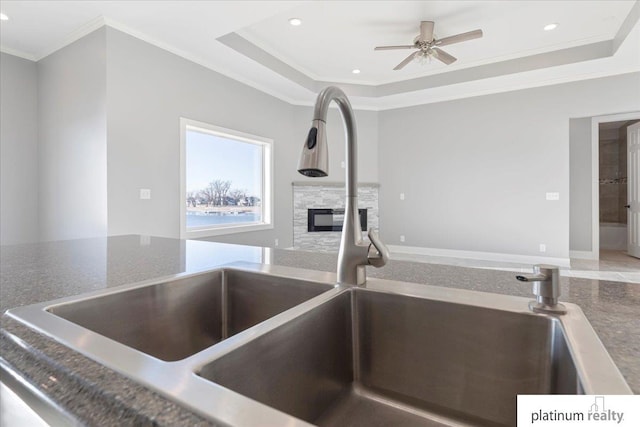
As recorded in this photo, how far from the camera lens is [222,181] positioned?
15.0 ft

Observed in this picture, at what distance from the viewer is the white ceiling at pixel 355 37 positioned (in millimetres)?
3051

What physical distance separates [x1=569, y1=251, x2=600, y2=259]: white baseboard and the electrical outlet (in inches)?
254

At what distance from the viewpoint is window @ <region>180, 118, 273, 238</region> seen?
4.01 metres

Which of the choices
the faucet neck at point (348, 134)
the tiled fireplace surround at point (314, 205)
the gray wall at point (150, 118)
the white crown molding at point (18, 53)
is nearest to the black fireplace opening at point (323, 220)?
the tiled fireplace surround at point (314, 205)

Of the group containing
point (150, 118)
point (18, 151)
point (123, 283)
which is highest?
point (150, 118)

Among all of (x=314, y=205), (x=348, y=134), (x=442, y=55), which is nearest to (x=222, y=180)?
(x=314, y=205)

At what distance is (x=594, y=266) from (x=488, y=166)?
211 cm

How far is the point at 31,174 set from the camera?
149 inches

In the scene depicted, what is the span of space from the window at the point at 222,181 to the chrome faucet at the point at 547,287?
12.5 feet

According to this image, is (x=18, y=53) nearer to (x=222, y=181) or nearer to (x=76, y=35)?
(x=76, y=35)

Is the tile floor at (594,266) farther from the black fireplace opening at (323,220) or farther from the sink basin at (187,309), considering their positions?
the sink basin at (187,309)

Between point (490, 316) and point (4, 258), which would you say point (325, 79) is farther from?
point (490, 316)

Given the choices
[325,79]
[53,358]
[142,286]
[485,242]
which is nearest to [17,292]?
[142,286]

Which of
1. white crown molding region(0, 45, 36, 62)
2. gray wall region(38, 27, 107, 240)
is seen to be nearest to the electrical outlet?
gray wall region(38, 27, 107, 240)
